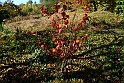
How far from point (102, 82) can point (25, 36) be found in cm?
645

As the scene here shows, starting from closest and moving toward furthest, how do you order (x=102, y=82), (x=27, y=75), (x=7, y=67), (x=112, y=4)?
(x=102, y=82) → (x=27, y=75) → (x=7, y=67) → (x=112, y=4)

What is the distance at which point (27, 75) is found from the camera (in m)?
9.83

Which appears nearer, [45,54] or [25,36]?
[45,54]

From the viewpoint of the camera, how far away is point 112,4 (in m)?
22.0

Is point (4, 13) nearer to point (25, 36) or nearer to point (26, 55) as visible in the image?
point (25, 36)

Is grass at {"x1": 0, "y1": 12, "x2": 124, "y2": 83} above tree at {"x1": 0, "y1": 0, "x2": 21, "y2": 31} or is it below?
below

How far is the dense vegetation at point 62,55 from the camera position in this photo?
9344 millimetres

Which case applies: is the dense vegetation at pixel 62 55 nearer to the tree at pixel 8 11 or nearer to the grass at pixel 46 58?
the grass at pixel 46 58

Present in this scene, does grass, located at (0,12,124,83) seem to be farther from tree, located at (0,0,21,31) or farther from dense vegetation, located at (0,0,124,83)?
tree, located at (0,0,21,31)

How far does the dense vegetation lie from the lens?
934 centimetres

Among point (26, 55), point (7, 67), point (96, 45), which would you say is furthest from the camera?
point (96, 45)

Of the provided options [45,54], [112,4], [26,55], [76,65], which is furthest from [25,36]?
[112,4]

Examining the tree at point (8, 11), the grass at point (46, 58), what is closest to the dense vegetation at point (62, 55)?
the grass at point (46, 58)

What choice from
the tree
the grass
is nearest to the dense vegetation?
the grass
